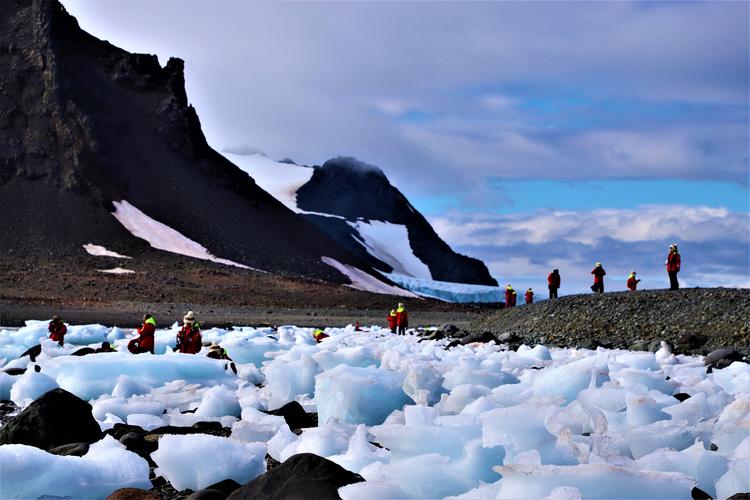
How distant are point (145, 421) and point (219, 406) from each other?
659 millimetres

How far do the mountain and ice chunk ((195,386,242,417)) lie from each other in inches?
2766

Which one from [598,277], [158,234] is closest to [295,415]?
[598,277]

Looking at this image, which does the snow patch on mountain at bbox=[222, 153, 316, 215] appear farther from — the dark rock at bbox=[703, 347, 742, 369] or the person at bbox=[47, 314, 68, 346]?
the dark rock at bbox=[703, 347, 742, 369]

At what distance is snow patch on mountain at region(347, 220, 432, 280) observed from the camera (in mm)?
83438

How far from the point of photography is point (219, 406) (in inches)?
314

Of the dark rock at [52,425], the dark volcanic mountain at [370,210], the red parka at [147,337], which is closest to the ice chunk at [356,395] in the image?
the dark rock at [52,425]

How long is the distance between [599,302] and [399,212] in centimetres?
6843

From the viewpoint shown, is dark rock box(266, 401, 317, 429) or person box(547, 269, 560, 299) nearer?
dark rock box(266, 401, 317, 429)

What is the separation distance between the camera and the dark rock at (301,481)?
4062mm

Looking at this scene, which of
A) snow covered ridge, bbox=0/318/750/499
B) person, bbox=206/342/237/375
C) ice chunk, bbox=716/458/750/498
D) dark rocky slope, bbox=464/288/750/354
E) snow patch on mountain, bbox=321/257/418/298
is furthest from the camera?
snow patch on mountain, bbox=321/257/418/298

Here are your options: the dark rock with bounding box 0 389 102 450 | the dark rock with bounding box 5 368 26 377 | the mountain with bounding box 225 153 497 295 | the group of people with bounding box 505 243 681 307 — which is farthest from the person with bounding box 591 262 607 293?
the mountain with bounding box 225 153 497 295

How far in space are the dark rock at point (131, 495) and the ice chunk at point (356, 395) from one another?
91.6 inches

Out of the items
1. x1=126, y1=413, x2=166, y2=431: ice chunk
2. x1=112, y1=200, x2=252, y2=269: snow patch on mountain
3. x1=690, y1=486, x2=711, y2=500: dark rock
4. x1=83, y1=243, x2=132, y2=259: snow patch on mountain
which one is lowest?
x1=126, y1=413, x2=166, y2=431: ice chunk

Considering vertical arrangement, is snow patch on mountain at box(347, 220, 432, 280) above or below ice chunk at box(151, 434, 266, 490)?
above
